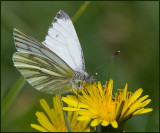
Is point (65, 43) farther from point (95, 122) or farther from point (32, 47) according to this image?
point (95, 122)

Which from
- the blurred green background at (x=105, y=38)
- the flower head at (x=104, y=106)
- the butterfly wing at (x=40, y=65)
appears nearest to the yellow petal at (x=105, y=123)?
the flower head at (x=104, y=106)

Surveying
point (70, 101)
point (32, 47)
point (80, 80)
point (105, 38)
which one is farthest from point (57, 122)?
point (105, 38)

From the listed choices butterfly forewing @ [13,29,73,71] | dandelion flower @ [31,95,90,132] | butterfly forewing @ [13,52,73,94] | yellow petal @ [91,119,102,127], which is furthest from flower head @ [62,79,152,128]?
butterfly forewing @ [13,29,73,71]

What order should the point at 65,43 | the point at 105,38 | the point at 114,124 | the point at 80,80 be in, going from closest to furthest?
the point at 114,124
the point at 80,80
the point at 65,43
the point at 105,38

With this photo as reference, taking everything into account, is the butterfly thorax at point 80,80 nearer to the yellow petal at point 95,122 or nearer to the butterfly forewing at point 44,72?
the butterfly forewing at point 44,72

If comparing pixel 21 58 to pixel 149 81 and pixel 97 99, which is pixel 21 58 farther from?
pixel 149 81

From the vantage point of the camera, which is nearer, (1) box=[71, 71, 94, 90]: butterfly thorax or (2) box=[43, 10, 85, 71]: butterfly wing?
(1) box=[71, 71, 94, 90]: butterfly thorax

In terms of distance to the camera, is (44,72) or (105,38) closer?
(44,72)

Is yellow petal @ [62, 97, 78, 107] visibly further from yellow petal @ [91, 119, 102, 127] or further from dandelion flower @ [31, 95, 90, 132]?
yellow petal @ [91, 119, 102, 127]
